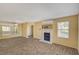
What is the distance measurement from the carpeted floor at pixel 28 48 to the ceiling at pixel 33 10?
1.42ft

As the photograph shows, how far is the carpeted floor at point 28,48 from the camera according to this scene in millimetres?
2012

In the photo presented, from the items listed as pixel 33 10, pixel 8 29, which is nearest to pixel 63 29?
pixel 33 10

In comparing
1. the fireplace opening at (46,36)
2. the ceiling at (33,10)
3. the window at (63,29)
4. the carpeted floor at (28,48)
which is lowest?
the carpeted floor at (28,48)

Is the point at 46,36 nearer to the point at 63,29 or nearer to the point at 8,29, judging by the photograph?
the point at 63,29

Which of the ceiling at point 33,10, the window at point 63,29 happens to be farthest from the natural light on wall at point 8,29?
the window at point 63,29

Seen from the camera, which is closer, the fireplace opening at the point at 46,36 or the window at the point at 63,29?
the window at the point at 63,29

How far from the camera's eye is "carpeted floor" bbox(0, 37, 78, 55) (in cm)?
201

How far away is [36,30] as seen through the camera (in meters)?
2.14

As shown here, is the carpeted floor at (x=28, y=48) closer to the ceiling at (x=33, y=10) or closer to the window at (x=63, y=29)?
the window at (x=63, y=29)

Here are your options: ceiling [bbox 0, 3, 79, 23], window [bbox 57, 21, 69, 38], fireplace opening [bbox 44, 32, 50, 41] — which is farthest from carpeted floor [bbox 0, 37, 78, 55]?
ceiling [bbox 0, 3, 79, 23]

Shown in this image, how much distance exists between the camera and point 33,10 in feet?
6.57

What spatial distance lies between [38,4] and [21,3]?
317 mm

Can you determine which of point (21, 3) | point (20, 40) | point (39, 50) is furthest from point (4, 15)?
point (39, 50)
